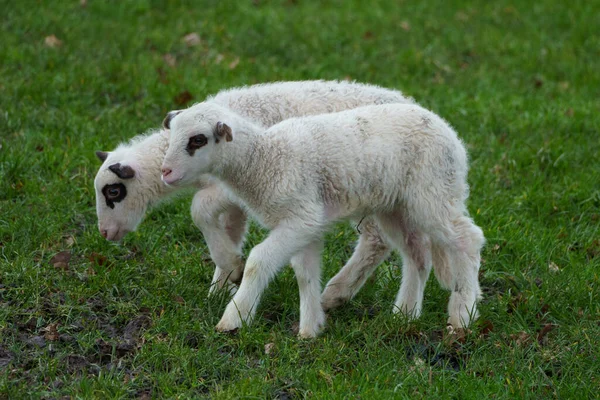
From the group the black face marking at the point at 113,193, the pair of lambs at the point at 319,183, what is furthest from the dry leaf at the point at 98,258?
the pair of lambs at the point at 319,183

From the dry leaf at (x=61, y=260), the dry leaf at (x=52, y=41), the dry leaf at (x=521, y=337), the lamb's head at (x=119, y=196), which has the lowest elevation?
the dry leaf at (x=52, y=41)

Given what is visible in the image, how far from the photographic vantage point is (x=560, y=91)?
37.1 ft

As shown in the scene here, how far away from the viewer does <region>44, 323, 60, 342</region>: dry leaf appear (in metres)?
5.70

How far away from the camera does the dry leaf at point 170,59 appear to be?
1084 centimetres

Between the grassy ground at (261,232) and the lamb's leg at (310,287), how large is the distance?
15 cm

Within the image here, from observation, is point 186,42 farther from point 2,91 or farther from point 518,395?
point 518,395

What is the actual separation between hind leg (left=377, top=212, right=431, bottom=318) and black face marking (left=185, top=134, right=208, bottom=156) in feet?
4.61

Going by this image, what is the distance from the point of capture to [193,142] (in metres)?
5.70

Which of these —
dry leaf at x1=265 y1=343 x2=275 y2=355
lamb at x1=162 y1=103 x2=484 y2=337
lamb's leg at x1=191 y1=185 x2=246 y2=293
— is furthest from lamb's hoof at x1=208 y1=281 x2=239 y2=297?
dry leaf at x1=265 y1=343 x2=275 y2=355

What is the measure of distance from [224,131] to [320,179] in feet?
2.19

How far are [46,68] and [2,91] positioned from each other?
2.92ft

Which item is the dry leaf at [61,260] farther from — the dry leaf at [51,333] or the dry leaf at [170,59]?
the dry leaf at [170,59]

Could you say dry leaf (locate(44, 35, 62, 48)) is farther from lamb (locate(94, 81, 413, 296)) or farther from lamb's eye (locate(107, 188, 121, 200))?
lamb's eye (locate(107, 188, 121, 200))

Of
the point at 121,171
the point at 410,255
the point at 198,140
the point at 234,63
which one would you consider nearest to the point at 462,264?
the point at 410,255
